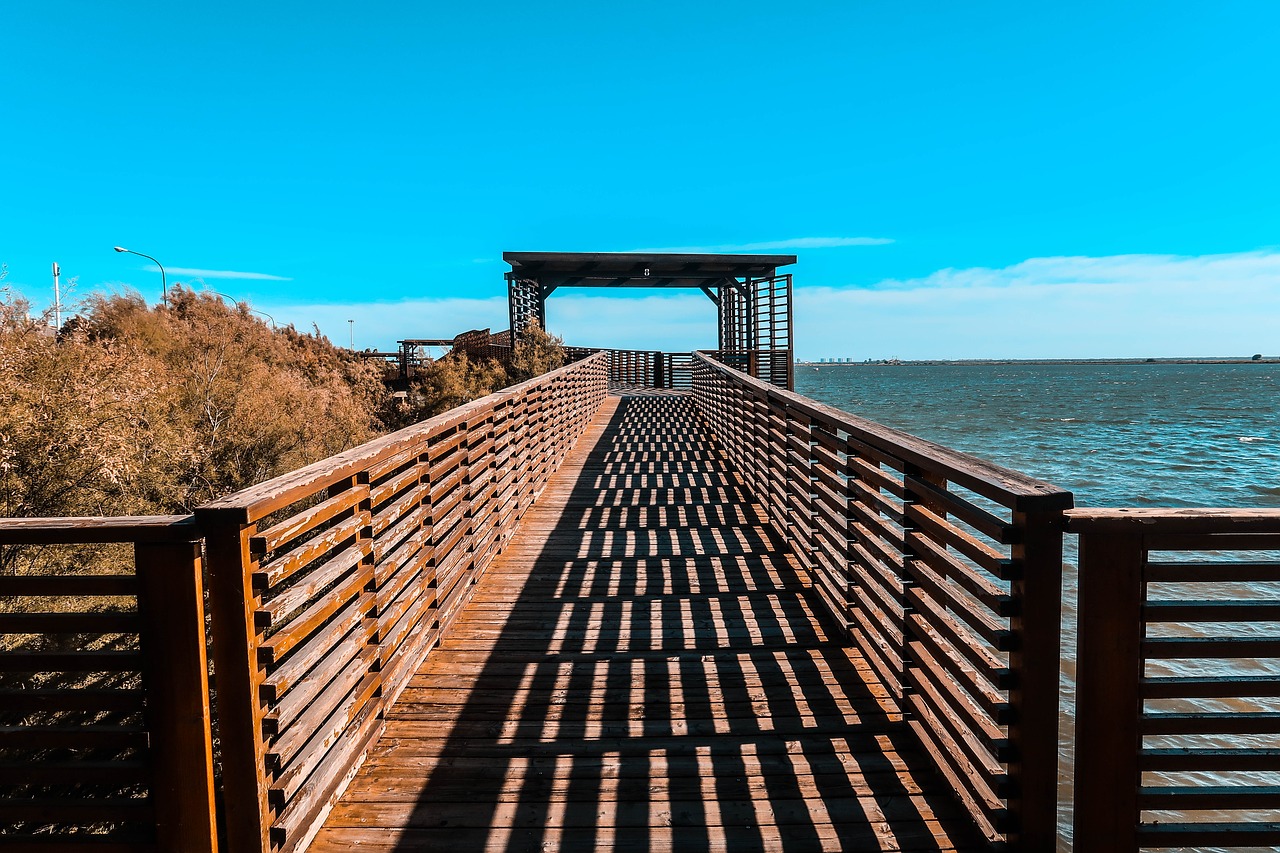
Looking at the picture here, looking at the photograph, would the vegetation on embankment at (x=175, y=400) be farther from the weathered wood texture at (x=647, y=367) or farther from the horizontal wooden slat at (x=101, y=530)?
the weathered wood texture at (x=647, y=367)

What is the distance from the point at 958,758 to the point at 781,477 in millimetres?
3529

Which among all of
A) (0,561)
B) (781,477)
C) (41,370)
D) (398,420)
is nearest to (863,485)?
(781,477)

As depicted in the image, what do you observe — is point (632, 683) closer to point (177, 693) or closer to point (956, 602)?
point (956, 602)

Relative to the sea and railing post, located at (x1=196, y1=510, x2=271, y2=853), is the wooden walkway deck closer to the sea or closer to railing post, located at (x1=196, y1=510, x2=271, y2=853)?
railing post, located at (x1=196, y1=510, x2=271, y2=853)

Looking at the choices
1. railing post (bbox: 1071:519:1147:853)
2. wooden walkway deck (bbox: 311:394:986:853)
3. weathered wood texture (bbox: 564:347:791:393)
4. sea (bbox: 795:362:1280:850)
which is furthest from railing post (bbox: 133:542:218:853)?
weathered wood texture (bbox: 564:347:791:393)

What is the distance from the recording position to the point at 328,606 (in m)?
2.54

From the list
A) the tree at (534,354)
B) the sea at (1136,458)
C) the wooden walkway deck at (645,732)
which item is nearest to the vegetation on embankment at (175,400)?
the tree at (534,354)

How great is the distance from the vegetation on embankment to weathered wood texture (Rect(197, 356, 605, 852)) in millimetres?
2999

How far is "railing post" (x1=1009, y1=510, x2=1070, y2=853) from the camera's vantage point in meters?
2.16

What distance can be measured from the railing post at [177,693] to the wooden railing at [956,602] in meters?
2.28

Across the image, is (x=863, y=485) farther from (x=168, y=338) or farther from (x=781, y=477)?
(x=168, y=338)

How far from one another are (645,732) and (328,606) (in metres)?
1.37

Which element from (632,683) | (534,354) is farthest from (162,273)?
A: (632,683)

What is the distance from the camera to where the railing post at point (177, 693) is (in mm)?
2049
